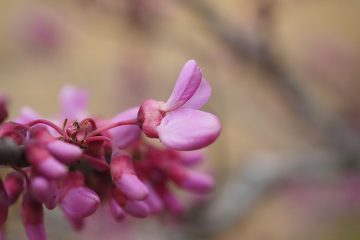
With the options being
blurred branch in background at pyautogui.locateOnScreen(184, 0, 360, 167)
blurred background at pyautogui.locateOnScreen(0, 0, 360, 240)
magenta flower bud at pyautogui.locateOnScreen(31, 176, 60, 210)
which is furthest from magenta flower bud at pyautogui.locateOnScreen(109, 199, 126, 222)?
blurred branch in background at pyautogui.locateOnScreen(184, 0, 360, 167)

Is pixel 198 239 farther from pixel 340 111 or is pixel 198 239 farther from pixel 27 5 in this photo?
pixel 27 5

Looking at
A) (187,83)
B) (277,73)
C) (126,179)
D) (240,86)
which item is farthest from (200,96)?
(240,86)

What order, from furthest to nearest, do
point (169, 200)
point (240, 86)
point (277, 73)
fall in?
1. point (240, 86)
2. point (277, 73)
3. point (169, 200)

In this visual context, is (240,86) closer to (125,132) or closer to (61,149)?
(125,132)

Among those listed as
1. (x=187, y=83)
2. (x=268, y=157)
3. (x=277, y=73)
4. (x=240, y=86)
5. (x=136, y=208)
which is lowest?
(x=136, y=208)

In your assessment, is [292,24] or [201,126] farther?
[292,24]

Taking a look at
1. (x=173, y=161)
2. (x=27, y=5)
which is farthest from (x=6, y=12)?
(x=173, y=161)
